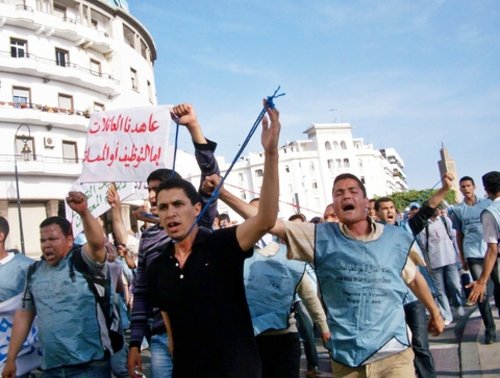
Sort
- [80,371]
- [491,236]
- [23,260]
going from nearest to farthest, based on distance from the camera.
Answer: [80,371]
[23,260]
[491,236]

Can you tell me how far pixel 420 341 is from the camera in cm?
448

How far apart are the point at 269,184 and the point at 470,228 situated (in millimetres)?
5400

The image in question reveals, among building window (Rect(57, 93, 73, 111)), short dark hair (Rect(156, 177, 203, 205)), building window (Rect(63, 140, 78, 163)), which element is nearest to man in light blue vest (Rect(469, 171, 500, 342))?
short dark hair (Rect(156, 177, 203, 205))

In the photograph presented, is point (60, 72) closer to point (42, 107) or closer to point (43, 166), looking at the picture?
point (42, 107)

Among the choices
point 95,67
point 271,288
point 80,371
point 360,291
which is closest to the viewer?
point 360,291

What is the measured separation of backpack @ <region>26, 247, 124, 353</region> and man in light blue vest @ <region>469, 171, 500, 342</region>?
292cm

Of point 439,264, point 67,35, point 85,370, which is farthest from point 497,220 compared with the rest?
point 67,35

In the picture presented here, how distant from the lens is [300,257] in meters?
3.22

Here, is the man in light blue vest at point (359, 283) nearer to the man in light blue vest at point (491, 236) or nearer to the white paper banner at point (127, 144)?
the man in light blue vest at point (491, 236)

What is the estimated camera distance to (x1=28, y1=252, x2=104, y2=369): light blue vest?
3.29 metres

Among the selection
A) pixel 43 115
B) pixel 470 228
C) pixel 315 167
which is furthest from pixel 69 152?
pixel 315 167

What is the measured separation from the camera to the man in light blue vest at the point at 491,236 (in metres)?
4.55

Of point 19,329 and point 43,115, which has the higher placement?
point 43,115

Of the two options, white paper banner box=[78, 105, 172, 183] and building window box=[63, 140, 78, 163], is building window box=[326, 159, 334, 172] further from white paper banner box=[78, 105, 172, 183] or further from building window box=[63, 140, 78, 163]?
white paper banner box=[78, 105, 172, 183]
